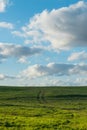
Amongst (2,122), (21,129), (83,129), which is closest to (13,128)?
(21,129)

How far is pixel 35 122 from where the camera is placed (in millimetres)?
48594

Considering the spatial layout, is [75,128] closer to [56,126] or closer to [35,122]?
[56,126]

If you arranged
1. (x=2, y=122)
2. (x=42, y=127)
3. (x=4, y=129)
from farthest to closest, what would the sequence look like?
(x=2, y=122), (x=42, y=127), (x=4, y=129)

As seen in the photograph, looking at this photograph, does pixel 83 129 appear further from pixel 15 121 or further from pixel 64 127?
pixel 15 121

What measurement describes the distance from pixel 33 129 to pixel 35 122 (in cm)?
610

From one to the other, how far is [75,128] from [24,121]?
8.82 m

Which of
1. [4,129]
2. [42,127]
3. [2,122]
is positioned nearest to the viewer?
[4,129]

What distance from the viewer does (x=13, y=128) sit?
43.0 m

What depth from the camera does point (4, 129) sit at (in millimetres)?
41750

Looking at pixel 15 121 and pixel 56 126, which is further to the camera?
pixel 15 121

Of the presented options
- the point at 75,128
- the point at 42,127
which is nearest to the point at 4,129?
the point at 42,127

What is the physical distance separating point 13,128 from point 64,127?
6.67 metres

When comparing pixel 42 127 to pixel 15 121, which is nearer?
pixel 42 127

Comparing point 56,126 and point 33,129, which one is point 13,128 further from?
point 56,126
